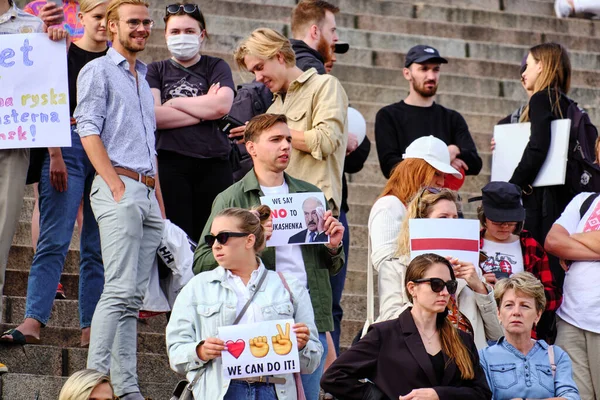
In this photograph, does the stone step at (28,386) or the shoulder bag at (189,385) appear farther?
the stone step at (28,386)

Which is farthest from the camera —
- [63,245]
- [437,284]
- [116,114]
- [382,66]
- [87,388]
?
[382,66]

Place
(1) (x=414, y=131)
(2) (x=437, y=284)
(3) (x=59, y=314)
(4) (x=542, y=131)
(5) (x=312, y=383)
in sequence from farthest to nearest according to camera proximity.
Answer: (1) (x=414, y=131), (4) (x=542, y=131), (3) (x=59, y=314), (5) (x=312, y=383), (2) (x=437, y=284)

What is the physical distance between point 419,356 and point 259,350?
0.76m

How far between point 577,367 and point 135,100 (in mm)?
2980

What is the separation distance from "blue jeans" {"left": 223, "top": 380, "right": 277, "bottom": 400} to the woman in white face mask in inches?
87.8

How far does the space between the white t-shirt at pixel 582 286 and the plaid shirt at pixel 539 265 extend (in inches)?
4.9

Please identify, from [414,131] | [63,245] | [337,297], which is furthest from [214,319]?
[414,131]

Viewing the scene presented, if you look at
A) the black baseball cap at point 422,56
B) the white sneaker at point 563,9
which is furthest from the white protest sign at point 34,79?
the white sneaker at point 563,9

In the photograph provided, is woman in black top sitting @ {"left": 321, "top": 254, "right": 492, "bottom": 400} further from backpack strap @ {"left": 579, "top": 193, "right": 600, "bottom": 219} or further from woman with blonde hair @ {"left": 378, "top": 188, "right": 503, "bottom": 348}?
backpack strap @ {"left": 579, "top": 193, "right": 600, "bottom": 219}

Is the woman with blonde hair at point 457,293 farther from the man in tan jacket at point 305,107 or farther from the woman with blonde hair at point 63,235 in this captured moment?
the woman with blonde hair at point 63,235

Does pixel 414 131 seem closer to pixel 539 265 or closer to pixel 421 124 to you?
pixel 421 124

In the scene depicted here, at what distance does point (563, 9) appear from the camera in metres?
15.2

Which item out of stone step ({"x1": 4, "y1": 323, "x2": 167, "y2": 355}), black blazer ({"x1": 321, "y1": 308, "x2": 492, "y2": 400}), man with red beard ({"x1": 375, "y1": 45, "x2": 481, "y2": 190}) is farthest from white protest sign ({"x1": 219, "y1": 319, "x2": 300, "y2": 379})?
man with red beard ({"x1": 375, "y1": 45, "x2": 481, "y2": 190})

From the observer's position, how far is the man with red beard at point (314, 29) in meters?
9.42
